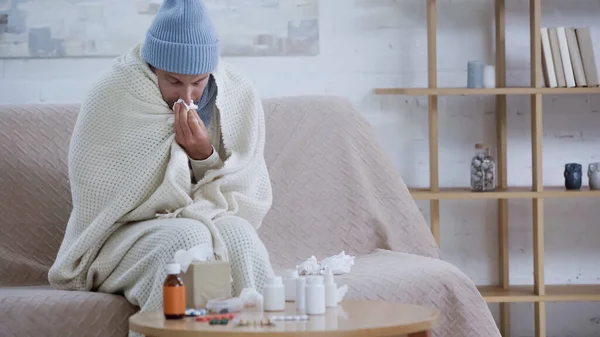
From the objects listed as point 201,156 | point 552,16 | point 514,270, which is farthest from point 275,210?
point 552,16

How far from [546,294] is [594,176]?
433 mm

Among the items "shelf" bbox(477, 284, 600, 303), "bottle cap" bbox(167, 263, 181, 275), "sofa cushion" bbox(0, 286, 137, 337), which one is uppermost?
"bottle cap" bbox(167, 263, 181, 275)

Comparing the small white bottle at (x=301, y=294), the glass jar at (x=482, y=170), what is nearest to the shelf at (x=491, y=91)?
the glass jar at (x=482, y=170)

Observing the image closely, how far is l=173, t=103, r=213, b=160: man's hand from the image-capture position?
2.65 m

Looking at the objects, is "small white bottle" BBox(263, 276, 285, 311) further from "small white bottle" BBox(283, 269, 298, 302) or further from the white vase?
the white vase

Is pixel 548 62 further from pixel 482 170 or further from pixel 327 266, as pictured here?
pixel 327 266

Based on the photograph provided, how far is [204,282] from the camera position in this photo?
207 centimetres

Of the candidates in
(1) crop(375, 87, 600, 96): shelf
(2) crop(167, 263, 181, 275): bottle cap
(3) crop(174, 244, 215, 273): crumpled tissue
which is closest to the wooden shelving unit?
(1) crop(375, 87, 600, 96): shelf

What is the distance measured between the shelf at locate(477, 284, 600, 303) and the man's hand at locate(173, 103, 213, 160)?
1268mm

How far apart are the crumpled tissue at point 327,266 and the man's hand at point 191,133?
40 centimetres

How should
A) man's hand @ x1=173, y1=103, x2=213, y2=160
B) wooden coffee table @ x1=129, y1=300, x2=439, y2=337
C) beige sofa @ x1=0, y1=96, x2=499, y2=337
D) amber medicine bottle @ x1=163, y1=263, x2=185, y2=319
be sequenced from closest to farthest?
wooden coffee table @ x1=129, y1=300, x2=439, y2=337
amber medicine bottle @ x1=163, y1=263, x2=185, y2=319
man's hand @ x1=173, y1=103, x2=213, y2=160
beige sofa @ x1=0, y1=96, x2=499, y2=337

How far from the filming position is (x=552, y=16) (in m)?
3.75

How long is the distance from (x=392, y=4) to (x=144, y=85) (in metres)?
1.23

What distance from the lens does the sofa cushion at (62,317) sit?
2.41 m
